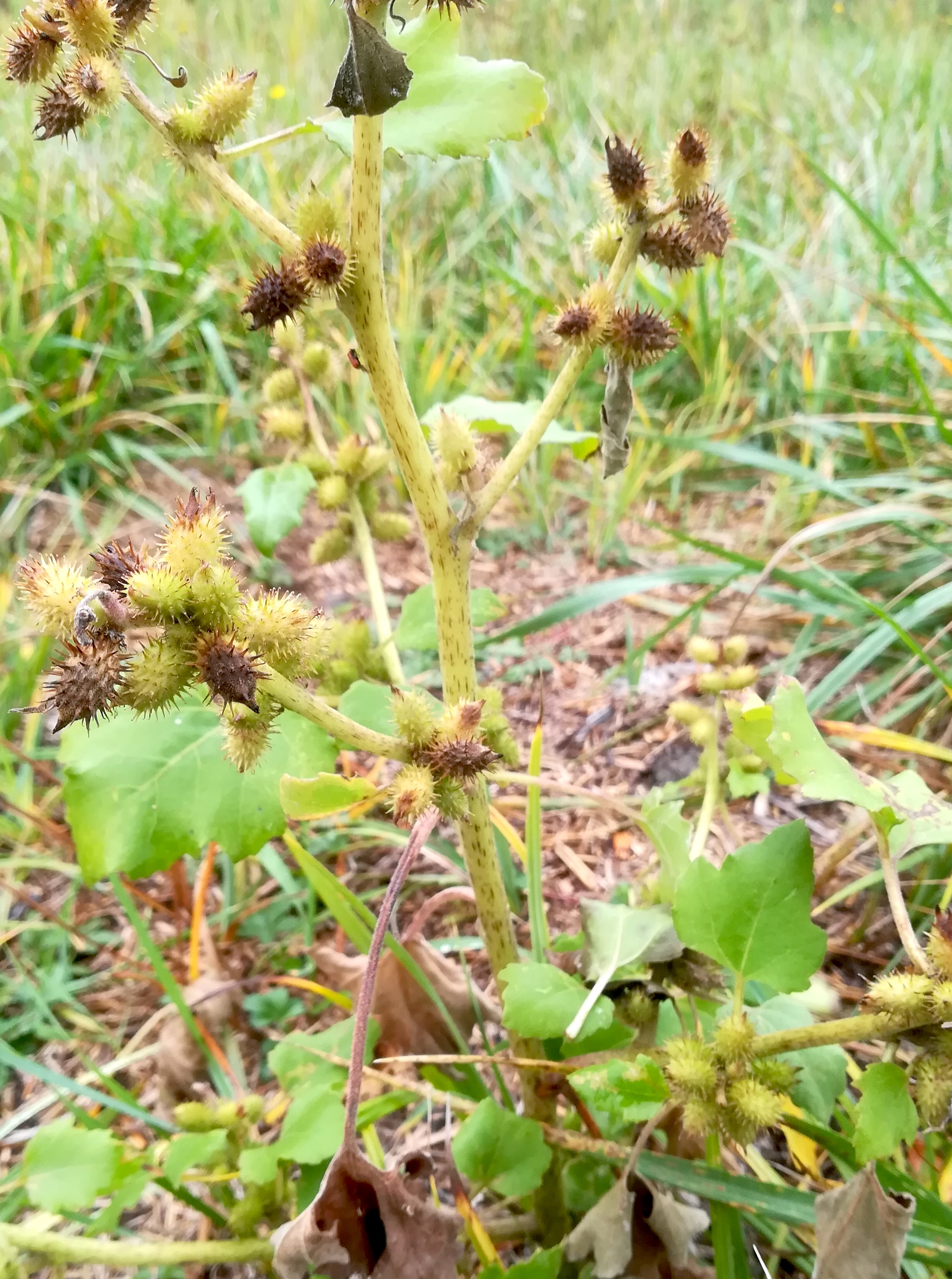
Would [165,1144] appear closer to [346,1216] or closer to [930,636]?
[346,1216]

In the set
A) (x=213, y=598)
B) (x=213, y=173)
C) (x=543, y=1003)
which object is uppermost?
(x=213, y=173)

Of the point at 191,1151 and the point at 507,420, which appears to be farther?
the point at 507,420

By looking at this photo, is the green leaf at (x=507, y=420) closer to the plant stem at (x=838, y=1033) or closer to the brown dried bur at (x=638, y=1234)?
the plant stem at (x=838, y=1033)

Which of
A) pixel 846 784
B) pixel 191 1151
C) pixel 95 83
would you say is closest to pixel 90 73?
pixel 95 83

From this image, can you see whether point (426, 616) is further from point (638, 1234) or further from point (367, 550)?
point (638, 1234)

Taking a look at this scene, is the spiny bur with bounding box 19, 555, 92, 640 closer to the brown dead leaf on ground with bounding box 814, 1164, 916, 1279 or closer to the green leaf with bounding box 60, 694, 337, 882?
the green leaf with bounding box 60, 694, 337, 882
